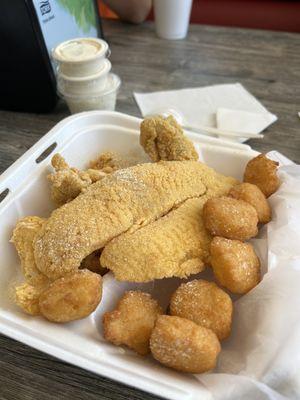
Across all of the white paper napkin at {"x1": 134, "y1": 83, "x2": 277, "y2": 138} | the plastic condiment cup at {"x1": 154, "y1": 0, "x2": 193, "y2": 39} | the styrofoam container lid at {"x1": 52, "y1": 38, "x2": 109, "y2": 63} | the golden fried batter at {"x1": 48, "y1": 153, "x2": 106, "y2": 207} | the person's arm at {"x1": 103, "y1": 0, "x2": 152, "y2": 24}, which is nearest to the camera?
the golden fried batter at {"x1": 48, "y1": 153, "x2": 106, "y2": 207}

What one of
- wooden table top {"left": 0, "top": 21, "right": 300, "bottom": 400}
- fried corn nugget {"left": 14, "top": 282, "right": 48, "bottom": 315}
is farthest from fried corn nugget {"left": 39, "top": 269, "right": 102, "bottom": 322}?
wooden table top {"left": 0, "top": 21, "right": 300, "bottom": 400}

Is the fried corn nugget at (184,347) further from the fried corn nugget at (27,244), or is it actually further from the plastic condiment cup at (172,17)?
the plastic condiment cup at (172,17)

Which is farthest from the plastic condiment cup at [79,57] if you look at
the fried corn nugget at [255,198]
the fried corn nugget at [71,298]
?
the fried corn nugget at [71,298]

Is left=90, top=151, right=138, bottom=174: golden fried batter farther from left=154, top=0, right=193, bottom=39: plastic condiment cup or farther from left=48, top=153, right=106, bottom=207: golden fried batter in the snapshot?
left=154, top=0, right=193, bottom=39: plastic condiment cup

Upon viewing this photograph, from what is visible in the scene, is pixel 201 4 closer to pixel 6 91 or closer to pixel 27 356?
pixel 6 91

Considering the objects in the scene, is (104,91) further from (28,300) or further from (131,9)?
(131,9)

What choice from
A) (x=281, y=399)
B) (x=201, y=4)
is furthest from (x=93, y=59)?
(x=201, y=4)
